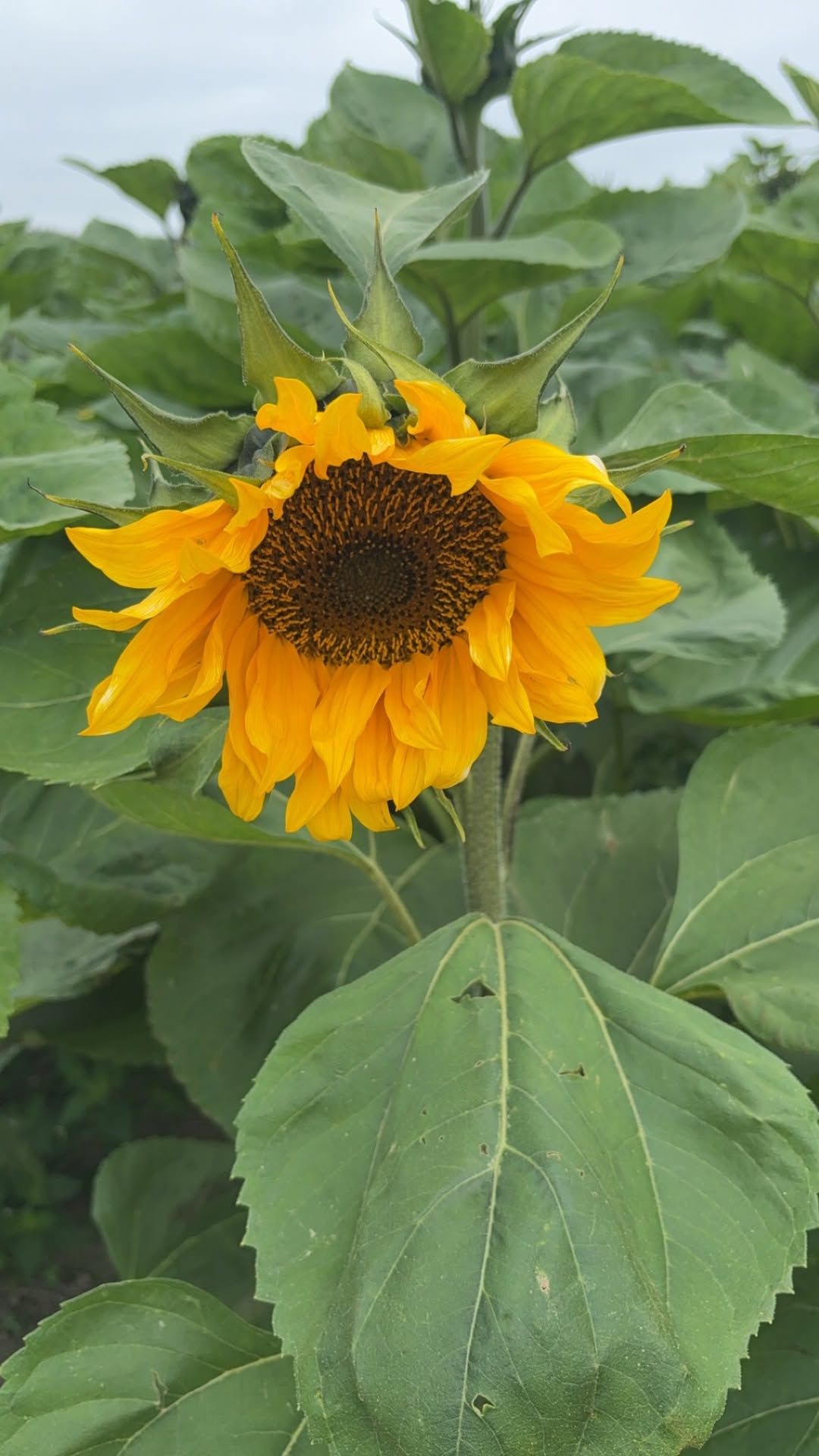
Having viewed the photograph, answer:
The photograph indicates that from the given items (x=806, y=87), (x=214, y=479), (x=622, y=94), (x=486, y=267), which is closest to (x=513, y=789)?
(x=486, y=267)

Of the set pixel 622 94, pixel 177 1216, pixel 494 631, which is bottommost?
pixel 177 1216

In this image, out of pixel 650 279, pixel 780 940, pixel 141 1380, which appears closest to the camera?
pixel 141 1380

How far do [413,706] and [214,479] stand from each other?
0.81ft

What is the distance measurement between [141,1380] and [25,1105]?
1067 mm

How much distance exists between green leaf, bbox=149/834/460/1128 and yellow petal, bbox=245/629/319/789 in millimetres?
442

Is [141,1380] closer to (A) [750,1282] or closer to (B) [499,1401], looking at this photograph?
(B) [499,1401]

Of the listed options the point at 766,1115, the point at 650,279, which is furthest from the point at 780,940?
the point at 650,279

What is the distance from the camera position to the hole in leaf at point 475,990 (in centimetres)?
95

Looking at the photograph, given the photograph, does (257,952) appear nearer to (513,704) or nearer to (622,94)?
(513,704)

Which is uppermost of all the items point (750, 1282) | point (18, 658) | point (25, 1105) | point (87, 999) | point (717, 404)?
point (717, 404)

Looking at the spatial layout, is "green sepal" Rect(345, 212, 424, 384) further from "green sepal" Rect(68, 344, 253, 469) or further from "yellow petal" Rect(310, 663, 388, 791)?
"yellow petal" Rect(310, 663, 388, 791)

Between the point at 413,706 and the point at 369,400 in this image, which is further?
the point at 413,706

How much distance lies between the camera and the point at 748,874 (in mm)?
1192

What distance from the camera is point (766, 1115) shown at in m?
0.89
